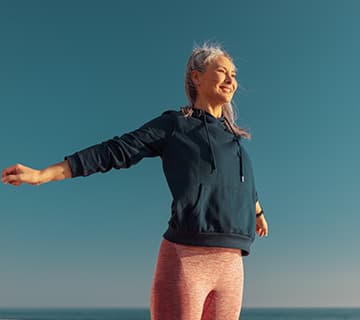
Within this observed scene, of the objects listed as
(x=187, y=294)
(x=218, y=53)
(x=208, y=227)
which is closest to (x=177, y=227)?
(x=208, y=227)

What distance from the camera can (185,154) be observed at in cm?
212

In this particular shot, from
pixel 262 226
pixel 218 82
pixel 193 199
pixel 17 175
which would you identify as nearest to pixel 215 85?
pixel 218 82

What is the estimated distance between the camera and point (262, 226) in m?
2.68

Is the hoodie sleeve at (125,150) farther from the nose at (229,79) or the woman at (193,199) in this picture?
the nose at (229,79)

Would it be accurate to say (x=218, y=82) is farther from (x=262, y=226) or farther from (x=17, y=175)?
(x=17, y=175)

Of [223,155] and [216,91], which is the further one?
[216,91]

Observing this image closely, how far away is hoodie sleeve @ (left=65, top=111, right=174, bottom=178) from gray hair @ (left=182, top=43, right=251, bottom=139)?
0.76 feet

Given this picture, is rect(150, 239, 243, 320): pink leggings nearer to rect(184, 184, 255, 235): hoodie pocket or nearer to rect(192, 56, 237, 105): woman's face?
rect(184, 184, 255, 235): hoodie pocket

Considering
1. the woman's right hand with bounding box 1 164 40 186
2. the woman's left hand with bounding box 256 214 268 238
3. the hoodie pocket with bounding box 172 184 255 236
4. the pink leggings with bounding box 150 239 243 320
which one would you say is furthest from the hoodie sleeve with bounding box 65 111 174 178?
the woman's left hand with bounding box 256 214 268 238

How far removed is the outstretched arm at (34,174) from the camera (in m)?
1.80

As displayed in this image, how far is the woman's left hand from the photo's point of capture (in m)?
2.67

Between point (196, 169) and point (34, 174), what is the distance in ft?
2.21

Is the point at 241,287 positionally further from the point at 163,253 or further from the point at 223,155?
the point at 223,155

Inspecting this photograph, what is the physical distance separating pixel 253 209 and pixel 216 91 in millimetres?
597
